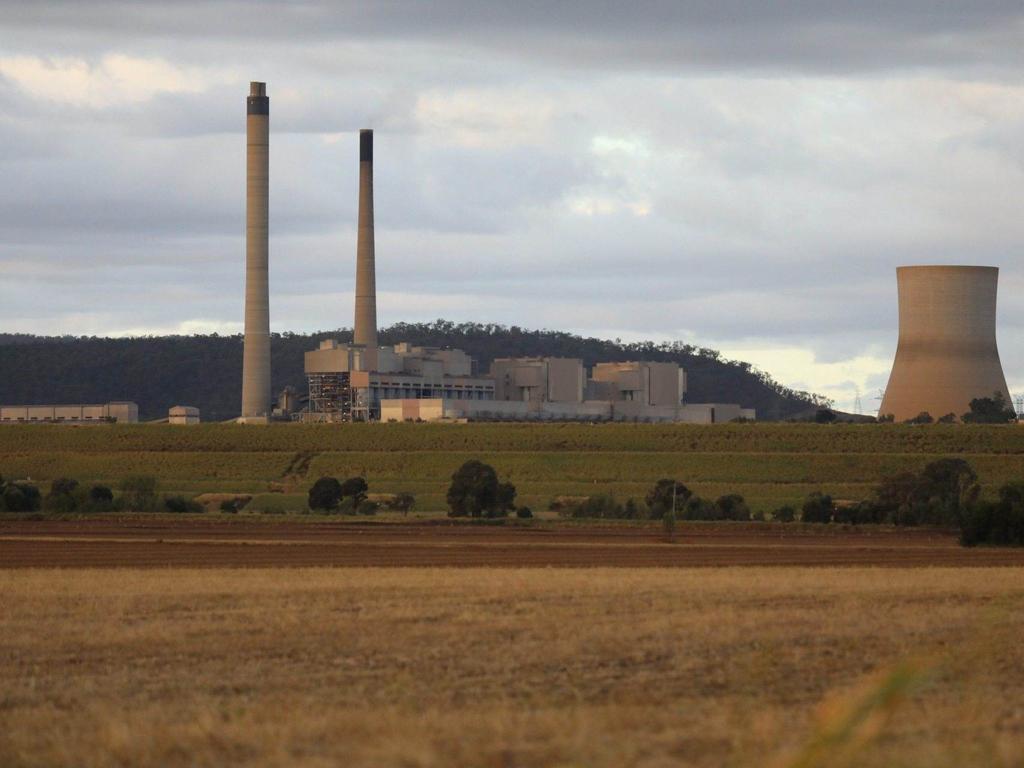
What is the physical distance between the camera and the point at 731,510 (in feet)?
207

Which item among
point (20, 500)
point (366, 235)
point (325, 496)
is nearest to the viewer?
point (20, 500)

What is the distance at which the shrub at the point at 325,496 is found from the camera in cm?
6744

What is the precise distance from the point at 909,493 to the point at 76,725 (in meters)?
55.6

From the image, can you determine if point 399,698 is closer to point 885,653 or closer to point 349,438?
point 885,653

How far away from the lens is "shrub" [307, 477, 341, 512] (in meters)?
67.4

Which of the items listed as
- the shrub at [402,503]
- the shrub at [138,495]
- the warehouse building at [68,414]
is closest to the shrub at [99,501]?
the shrub at [138,495]

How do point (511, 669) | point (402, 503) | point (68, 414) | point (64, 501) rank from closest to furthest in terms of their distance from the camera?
A: point (511, 669) → point (64, 501) → point (402, 503) → point (68, 414)

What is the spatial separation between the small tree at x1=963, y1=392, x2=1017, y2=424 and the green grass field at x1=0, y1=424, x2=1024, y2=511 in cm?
426

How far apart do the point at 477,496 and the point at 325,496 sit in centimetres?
787

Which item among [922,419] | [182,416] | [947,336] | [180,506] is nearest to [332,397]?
[182,416]

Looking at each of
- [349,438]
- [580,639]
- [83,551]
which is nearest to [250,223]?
[349,438]

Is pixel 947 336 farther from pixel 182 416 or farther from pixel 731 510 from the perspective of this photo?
pixel 182 416

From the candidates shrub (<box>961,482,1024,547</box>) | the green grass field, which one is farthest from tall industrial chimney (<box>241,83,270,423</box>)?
shrub (<box>961,482,1024,547</box>)

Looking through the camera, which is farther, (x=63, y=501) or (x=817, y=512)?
(x=63, y=501)
